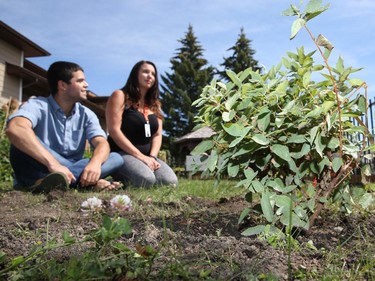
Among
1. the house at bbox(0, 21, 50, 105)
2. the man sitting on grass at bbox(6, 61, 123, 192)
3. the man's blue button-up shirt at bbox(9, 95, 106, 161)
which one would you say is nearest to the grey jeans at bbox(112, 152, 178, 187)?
the man sitting on grass at bbox(6, 61, 123, 192)

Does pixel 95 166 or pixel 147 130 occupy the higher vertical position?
pixel 147 130

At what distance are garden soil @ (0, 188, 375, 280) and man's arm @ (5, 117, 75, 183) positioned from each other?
1.36 meters

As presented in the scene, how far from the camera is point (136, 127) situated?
5.25 meters

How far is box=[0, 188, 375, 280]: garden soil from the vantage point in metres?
1.26

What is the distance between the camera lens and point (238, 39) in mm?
34594

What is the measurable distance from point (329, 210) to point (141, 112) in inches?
135

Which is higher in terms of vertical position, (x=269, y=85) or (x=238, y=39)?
(x=238, y=39)

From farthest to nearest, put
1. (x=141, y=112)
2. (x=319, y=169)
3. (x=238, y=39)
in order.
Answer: (x=238, y=39) < (x=141, y=112) < (x=319, y=169)

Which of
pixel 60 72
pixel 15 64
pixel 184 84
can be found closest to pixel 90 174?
pixel 60 72

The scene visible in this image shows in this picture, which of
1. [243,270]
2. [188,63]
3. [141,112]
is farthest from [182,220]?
[188,63]

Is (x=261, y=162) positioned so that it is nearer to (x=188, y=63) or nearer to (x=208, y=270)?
(x=208, y=270)

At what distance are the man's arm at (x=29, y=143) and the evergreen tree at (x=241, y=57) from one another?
100ft

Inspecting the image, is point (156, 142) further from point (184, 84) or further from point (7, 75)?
point (184, 84)

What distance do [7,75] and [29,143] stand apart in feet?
38.6
